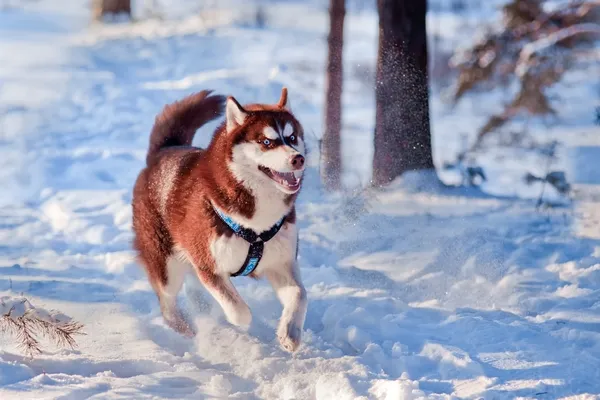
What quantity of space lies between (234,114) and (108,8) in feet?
31.6

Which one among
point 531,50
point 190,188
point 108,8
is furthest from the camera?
point 108,8

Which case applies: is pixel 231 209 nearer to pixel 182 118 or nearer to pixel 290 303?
pixel 290 303

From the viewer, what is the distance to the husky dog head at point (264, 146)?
366 cm

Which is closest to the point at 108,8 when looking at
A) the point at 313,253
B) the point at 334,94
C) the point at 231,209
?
the point at 334,94

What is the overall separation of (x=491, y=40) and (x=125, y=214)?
5890 mm

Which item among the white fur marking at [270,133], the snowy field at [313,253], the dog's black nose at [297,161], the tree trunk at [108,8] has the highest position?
the tree trunk at [108,8]

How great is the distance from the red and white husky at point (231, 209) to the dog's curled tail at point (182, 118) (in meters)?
0.24

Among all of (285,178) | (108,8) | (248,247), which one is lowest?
(248,247)

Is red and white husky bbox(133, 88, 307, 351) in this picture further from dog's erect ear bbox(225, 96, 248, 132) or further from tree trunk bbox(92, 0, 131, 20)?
tree trunk bbox(92, 0, 131, 20)

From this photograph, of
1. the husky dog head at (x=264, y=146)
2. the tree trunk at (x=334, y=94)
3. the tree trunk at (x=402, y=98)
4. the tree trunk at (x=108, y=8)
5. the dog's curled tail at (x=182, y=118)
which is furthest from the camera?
the tree trunk at (x=108, y=8)

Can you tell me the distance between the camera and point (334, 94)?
25.1 feet

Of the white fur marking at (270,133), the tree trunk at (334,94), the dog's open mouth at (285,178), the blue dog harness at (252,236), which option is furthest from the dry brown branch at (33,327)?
the tree trunk at (334,94)

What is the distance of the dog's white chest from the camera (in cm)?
391

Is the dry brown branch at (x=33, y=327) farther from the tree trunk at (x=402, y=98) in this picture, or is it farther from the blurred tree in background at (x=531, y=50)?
the blurred tree in background at (x=531, y=50)
